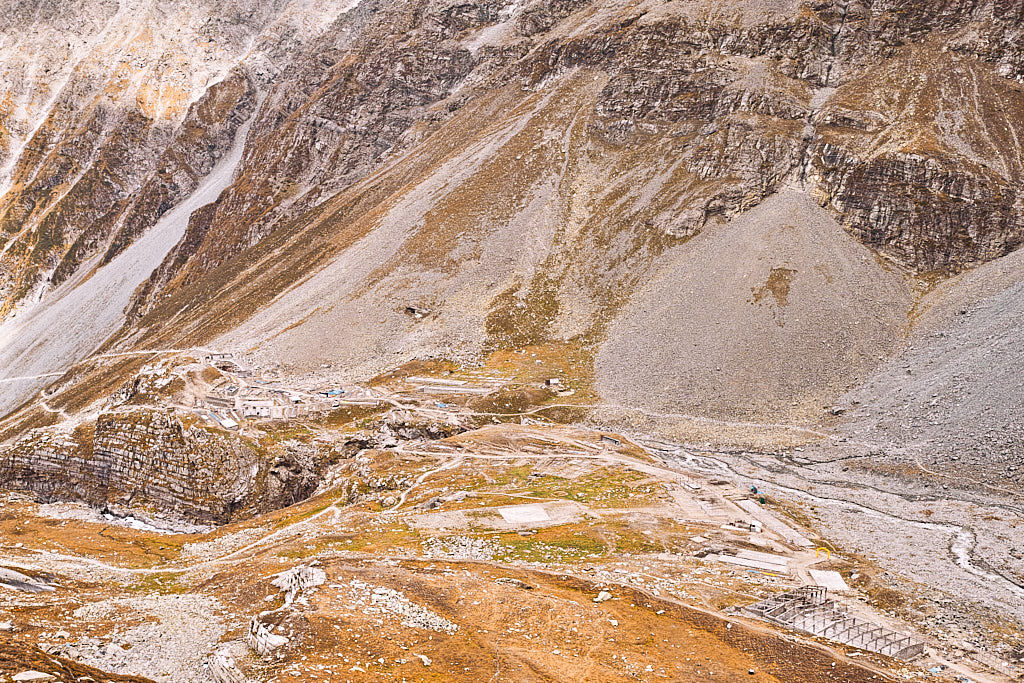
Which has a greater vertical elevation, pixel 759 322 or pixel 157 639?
pixel 157 639

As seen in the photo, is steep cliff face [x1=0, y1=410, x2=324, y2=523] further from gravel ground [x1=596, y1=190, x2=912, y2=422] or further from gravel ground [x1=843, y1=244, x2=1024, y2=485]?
gravel ground [x1=843, y1=244, x2=1024, y2=485]

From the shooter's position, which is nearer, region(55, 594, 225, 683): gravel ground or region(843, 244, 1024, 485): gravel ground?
region(55, 594, 225, 683): gravel ground

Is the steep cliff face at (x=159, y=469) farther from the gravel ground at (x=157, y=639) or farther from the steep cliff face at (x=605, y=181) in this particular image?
the steep cliff face at (x=605, y=181)

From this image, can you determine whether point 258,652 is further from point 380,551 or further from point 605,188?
point 605,188

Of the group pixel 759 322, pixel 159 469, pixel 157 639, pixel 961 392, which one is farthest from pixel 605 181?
pixel 157 639

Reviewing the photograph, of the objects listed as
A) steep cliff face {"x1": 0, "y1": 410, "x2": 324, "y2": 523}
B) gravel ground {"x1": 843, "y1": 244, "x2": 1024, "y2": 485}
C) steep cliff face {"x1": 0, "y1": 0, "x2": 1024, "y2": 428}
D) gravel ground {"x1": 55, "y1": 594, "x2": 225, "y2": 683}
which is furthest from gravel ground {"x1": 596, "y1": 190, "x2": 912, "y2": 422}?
gravel ground {"x1": 55, "y1": 594, "x2": 225, "y2": 683}

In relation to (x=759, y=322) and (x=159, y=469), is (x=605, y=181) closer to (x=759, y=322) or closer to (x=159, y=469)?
(x=759, y=322)

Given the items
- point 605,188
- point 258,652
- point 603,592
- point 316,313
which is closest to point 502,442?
point 603,592

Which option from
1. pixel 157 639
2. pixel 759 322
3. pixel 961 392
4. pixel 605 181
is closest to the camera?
pixel 157 639

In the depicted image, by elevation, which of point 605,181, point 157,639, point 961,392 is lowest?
point 961,392

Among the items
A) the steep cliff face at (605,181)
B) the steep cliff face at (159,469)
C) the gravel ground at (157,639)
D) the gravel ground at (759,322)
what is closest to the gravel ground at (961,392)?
the gravel ground at (759,322)

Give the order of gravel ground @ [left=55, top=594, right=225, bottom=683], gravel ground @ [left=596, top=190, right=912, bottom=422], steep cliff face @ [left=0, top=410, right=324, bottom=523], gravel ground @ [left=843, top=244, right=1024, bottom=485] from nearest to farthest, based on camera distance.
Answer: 1. gravel ground @ [left=55, top=594, right=225, bottom=683]
2. gravel ground @ [left=843, top=244, right=1024, bottom=485]
3. steep cliff face @ [left=0, top=410, right=324, bottom=523]
4. gravel ground @ [left=596, top=190, right=912, bottom=422]

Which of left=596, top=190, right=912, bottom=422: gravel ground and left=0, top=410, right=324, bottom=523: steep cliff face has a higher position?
left=0, top=410, right=324, bottom=523: steep cliff face
